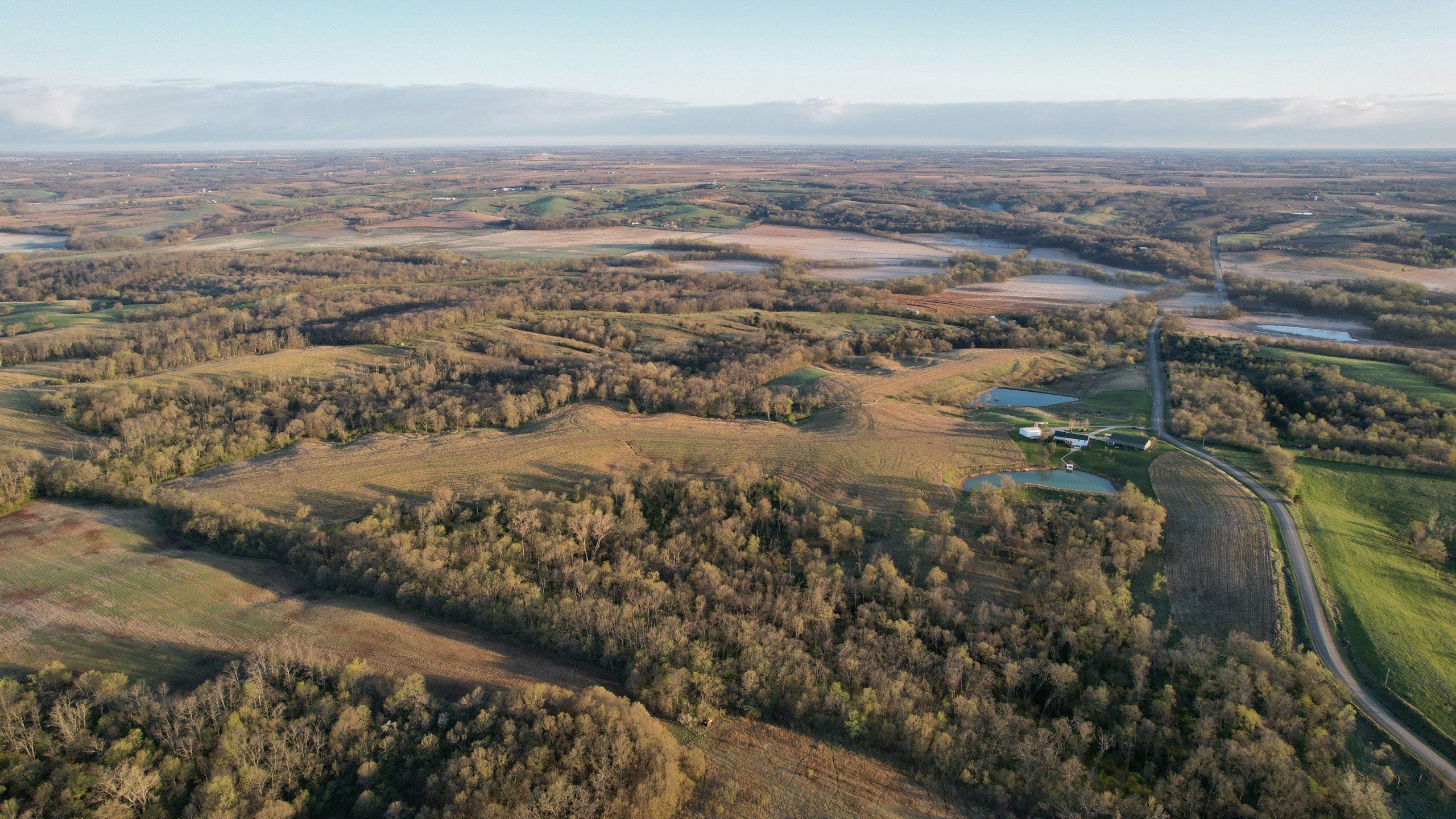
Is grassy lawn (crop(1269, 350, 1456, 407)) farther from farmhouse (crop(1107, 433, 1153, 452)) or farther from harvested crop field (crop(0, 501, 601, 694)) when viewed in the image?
harvested crop field (crop(0, 501, 601, 694))

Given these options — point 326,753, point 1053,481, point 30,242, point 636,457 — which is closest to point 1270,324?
point 1053,481

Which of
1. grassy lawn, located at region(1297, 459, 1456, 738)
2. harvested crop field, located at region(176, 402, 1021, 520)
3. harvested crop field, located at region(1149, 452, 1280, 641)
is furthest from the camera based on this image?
harvested crop field, located at region(176, 402, 1021, 520)

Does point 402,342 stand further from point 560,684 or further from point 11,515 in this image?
point 560,684

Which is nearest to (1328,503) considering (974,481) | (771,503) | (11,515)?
(974,481)

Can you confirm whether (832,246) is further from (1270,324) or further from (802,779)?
(802,779)

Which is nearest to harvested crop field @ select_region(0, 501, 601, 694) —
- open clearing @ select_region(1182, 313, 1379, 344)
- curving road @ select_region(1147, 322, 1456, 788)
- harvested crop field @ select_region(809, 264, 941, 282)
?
curving road @ select_region(1147, 322, 1456, 788)

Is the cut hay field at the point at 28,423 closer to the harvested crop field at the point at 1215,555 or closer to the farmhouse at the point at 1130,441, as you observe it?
the harvested crop field at the point at 1215,555
